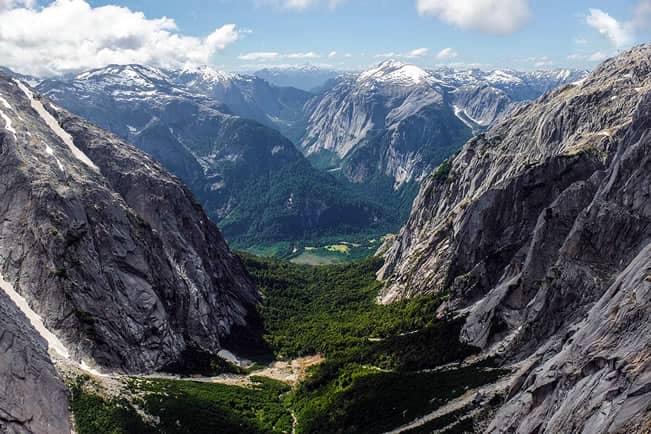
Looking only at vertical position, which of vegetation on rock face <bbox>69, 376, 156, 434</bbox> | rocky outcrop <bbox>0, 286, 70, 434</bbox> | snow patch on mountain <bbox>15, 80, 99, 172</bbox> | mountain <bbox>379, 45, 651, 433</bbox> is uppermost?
snow patch on mountain <bbox>15, 80, 99, 172</bbox>

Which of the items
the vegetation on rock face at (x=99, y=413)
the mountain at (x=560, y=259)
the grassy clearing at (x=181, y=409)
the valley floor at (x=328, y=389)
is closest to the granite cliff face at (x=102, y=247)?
the valley floor at (x=328, y=389)

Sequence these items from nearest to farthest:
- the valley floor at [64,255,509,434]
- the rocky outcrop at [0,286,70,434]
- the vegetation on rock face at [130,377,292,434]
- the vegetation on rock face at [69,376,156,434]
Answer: the rocky outcrop at [0,286,70,434]
the vegetation on rock face at [69,376,156,434]
the valley floor at [64,255,509,434]
the vegetation on rock face at [130,377,292,434]

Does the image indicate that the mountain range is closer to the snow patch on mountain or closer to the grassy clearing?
the grassy clearing

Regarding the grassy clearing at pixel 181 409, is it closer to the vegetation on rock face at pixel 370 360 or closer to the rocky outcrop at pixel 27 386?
the rocky outcrop at pixel 27 386

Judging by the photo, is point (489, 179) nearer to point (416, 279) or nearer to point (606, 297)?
point (416, 279)

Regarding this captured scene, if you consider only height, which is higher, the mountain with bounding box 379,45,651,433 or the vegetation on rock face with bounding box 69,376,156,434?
the mountain with bounding box 379,45,651,433

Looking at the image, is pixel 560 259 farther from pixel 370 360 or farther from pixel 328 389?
pixel 328 389

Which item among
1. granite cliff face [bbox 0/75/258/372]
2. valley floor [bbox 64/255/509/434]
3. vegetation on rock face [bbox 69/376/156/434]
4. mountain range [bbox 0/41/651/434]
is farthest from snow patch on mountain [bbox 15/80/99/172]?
vegetation on rock face [bbox 69/376/156/434]
